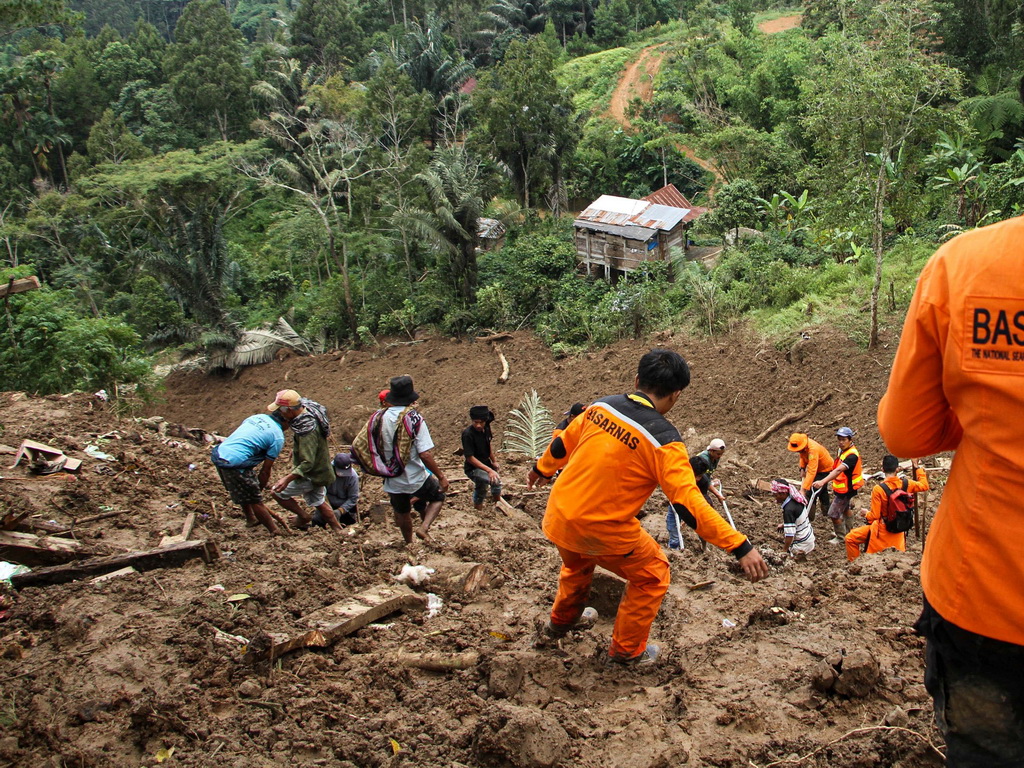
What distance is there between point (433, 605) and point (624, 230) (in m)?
17.8

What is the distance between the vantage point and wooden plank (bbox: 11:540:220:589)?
5.19 meters

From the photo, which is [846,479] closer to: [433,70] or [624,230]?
[624,230]

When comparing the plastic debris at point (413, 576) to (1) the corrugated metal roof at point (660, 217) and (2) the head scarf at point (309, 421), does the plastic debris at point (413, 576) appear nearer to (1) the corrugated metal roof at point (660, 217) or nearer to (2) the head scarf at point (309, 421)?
(2) the head scarf at point (309, 421)

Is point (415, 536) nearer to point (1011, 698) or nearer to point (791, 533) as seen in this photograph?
point (791, 533)

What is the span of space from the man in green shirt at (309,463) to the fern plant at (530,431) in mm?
6346

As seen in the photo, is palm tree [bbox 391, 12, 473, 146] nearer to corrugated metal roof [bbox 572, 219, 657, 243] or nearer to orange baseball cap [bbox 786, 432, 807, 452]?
corrugated metal roof [bbox 572, 219, 657, 243]

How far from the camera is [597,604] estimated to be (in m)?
4.98

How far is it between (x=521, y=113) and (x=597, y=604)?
21.2m

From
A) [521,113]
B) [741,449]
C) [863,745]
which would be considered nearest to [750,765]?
[863,745]

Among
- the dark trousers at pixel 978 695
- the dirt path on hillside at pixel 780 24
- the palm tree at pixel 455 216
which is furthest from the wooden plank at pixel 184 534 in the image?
the dirt path on hillside at pixel 780 24

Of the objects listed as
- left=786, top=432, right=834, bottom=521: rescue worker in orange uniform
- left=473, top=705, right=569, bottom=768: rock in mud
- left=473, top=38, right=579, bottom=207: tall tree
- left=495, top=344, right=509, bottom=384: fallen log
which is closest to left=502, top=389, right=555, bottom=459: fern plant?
left=495, top=344, right=509, bottom=384: fallen log

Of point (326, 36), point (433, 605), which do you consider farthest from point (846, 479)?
point (326, 36)

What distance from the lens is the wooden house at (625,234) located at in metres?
21.4

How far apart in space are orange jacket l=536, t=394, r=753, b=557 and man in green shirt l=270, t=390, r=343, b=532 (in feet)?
10.5
